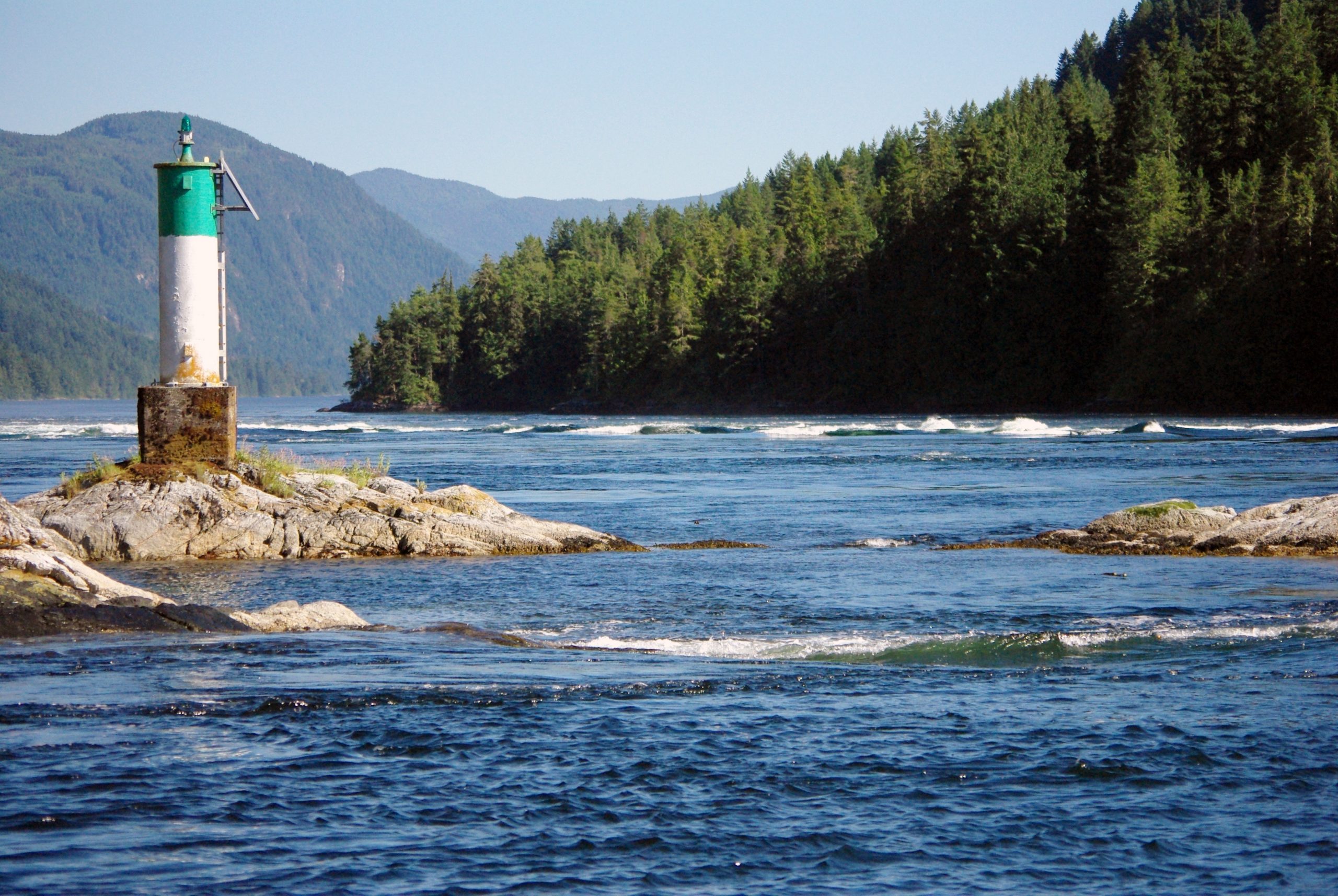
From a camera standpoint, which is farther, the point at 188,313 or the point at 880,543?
the point at 880,543

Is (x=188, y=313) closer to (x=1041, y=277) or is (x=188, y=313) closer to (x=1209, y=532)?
(x=1209, y=532)

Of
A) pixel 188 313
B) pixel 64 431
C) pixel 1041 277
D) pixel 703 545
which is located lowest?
pixel 703 545

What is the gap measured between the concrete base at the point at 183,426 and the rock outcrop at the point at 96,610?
686 cm

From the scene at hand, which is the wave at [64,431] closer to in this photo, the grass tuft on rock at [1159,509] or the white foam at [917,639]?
the grass tuft on rock at [1159,509]

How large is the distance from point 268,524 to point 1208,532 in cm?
1439

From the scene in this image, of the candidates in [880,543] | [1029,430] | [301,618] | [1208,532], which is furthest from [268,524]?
[1029,430]

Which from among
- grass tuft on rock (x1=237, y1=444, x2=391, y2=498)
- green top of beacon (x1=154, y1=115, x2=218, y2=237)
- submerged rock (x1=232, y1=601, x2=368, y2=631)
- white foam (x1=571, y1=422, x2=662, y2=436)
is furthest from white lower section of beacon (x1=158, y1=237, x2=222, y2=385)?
white foam (x1=571, y1=422, x2=662, y2=436)

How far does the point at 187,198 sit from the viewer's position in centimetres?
2172

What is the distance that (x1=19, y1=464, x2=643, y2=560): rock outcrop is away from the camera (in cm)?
2031

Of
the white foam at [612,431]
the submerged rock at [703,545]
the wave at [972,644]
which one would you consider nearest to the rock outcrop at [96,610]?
the wave at [972,644]

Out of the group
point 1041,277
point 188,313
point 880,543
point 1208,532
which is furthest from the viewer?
point 1041,277

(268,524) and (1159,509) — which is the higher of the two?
(1159,509)

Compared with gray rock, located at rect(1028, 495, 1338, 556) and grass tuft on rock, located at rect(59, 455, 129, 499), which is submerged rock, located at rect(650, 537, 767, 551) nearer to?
gray rock, located at rect(1028, 495, 1338, 556)

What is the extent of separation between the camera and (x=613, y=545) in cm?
2181
